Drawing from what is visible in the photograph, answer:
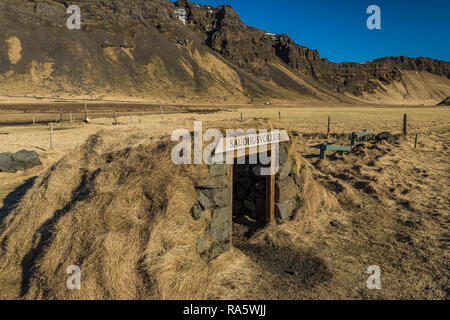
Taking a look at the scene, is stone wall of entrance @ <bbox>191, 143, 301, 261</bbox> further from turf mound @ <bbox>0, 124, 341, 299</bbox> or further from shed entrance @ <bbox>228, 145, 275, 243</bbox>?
turf mound @ <bbox>0, 124, 341, 299</bbox>

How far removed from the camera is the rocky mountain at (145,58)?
209 feet

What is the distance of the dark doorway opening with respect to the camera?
743 cm

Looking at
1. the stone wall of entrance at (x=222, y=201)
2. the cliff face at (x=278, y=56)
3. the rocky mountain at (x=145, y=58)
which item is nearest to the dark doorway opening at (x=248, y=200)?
the stone wall of entrance at (x=222, y=201)

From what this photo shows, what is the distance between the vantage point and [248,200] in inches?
314

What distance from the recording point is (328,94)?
122688 mm

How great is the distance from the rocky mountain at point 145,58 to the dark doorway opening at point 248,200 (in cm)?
5889

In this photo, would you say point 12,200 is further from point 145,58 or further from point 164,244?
point 145,58

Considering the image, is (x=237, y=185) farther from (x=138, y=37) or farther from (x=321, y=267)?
(x=138, y=37)

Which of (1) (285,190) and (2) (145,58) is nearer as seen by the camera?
(1) (285,190)

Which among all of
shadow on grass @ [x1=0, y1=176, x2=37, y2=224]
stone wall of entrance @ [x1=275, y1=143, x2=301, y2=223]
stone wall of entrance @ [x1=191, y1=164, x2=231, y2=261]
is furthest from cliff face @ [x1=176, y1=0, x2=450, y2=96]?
stone wall of entrance @ [x1=191, y1=164, x2=231, y2=261]

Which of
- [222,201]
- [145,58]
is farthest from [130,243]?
[145,58]

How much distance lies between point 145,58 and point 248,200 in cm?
8359

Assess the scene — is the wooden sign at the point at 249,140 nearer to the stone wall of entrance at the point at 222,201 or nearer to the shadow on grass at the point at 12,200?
the stone wall of entrance at the point at 222,201

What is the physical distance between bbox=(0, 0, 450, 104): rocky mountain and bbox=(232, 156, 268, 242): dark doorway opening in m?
58.9
